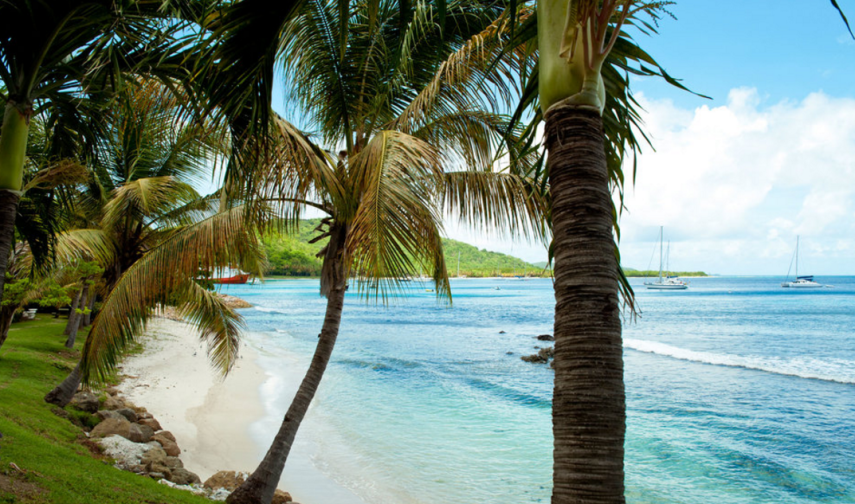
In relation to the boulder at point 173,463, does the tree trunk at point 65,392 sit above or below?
above

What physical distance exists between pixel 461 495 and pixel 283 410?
7382mm

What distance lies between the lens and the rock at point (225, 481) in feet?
25.8

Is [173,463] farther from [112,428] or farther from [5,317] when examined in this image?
[5,317]

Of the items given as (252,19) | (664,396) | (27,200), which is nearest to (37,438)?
(27,200)

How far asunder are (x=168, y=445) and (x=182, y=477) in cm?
194

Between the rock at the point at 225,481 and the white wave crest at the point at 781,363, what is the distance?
23420 mm

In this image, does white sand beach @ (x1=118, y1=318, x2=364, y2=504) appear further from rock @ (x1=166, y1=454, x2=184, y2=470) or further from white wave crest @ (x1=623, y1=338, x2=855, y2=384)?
white wave crest @ (x1=623, y1=338, x2=855, y2=384)

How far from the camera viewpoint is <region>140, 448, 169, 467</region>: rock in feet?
25.3

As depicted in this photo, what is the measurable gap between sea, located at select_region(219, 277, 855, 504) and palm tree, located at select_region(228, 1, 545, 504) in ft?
4.55

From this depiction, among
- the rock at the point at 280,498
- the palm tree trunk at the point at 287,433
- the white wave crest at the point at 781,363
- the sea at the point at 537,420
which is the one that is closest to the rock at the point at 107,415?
the sea at the point at 537,420

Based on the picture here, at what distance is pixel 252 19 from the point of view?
3066mm

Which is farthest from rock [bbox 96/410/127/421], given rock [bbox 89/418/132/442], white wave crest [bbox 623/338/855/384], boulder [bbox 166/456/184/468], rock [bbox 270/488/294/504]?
white wave crest [bbox 623/338/855/384]

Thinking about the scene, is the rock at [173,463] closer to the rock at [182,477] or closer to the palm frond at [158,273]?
the rock at [182,477]

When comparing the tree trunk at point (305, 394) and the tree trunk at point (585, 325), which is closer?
the tree trunk at point (585, 325)
